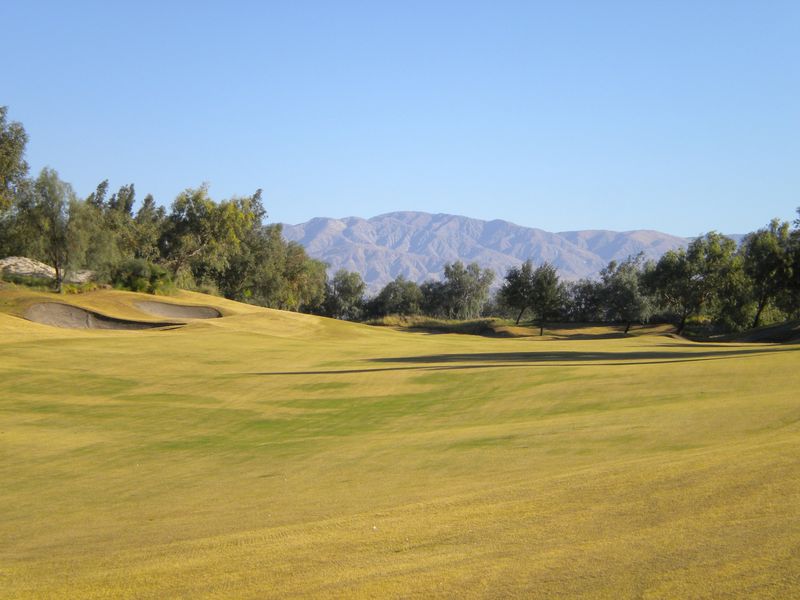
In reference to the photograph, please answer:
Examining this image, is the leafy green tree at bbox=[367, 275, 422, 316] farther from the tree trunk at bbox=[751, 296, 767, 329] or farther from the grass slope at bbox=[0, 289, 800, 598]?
the grass slope at bbox=[0, 289, 800, 598]

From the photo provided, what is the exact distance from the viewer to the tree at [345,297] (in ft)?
414

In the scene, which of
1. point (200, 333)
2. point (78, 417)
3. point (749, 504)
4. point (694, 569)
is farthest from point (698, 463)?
point (200, 333)

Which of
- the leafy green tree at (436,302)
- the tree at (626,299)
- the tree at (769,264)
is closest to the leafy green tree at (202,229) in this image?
the leafy green tree at (436,302)

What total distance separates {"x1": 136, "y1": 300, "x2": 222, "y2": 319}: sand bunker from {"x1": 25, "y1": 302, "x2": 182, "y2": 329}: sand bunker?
202 inches

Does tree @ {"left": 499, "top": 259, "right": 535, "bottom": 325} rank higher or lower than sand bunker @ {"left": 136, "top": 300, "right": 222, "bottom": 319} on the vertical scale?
higher

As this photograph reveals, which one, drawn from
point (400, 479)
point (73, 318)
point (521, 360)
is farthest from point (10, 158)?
point (400, 479)

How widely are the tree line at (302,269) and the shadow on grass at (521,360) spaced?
35204 mm

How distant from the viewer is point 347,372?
30812mm

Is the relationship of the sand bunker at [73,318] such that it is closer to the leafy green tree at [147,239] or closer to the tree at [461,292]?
the leafy green tree at [147,239]

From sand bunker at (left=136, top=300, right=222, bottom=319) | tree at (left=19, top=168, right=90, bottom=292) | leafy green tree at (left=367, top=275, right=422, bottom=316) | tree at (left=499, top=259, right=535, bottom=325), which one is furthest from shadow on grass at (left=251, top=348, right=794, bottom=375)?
leafy green tree at (left=367, top=275, right=422, bottom=316)

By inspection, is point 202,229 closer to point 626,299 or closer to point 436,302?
point 436,302

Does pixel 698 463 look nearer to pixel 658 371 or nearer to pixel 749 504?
pixel 749 504

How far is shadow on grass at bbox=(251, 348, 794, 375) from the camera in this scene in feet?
103

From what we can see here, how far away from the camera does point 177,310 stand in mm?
58906
